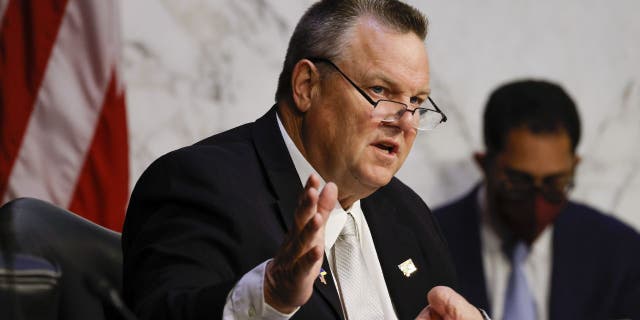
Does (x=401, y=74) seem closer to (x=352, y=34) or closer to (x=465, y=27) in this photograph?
(x=352, y=34)

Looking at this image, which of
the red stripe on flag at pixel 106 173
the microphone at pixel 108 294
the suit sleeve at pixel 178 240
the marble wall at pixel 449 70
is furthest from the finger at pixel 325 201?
the marble wall at pixel 449 70

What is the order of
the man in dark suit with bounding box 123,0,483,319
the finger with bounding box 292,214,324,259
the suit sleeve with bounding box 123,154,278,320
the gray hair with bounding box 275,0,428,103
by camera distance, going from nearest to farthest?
the finger with bounding box 292,214,324,259
the suit sleeve with bounding box 123,154,278,320
the man in dark suit with bounding box 123,0,483,319
the gray hair with bounding box 275,0,428,103

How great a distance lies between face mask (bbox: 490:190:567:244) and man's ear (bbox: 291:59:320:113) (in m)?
2.16

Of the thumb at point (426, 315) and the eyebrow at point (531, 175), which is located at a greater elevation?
the thumb at point (426, 315)

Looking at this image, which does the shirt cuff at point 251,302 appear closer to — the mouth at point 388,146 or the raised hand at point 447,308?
the raised hand at point 447,308

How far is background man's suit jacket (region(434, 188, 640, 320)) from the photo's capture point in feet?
14.0

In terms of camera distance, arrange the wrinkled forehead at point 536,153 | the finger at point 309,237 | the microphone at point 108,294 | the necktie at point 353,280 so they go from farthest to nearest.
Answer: the wrinkled forehead at point 536,153, the necktie at point 353,280, the finger at point 309,237, the microphone at point 108,294

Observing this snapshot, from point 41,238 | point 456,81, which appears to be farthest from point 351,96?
point 456,81

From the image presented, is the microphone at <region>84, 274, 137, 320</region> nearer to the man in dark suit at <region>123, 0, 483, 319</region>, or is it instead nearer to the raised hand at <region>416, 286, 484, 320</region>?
the man in dark suit at <region>123, 0, 483, 319</region>

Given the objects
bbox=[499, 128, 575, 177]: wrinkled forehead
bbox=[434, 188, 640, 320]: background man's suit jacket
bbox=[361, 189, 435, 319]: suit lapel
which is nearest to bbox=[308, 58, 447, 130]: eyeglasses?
bbox=[361, 189, 435, 319]: suit lapel

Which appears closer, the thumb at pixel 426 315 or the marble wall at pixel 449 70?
the thumb at pixel 426 315

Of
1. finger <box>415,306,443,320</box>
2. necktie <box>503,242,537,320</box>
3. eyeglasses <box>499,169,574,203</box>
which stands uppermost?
finger <box>415,306,443,320</box>

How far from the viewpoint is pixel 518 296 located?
4.34m

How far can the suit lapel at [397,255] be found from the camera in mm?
2410
